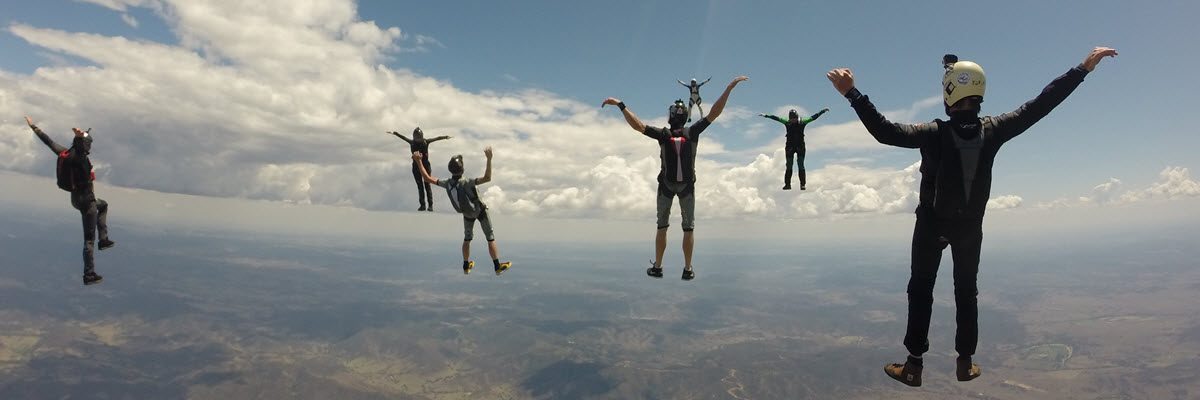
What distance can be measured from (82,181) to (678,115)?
55.1ft

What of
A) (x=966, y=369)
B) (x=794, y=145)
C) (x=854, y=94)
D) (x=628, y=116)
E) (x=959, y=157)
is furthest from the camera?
(x=794, y=145)

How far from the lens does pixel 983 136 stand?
20.7 feet

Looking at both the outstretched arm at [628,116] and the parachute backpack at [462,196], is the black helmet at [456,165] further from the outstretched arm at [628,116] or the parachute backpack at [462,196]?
the outstretched arm at [628,116]

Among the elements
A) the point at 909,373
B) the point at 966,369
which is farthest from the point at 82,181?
the point at 966,369

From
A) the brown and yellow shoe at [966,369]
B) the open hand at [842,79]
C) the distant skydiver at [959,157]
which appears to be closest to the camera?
the open hand at [842,79]

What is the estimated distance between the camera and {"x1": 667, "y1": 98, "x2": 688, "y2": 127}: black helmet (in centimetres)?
1046

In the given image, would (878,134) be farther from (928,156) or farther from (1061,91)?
(1061,91)

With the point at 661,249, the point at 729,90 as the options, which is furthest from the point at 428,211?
the point at 729,90

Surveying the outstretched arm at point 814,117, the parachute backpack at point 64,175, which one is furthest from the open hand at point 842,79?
the parachute backpack at point 64,175

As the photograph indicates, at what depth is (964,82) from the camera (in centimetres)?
633

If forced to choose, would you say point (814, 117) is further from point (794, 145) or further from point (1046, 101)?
point (1046, 101)

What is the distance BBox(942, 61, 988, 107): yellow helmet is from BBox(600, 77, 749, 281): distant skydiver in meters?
4.03

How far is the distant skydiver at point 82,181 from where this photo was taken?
1266cm

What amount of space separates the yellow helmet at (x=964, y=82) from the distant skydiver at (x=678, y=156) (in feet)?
13.2
